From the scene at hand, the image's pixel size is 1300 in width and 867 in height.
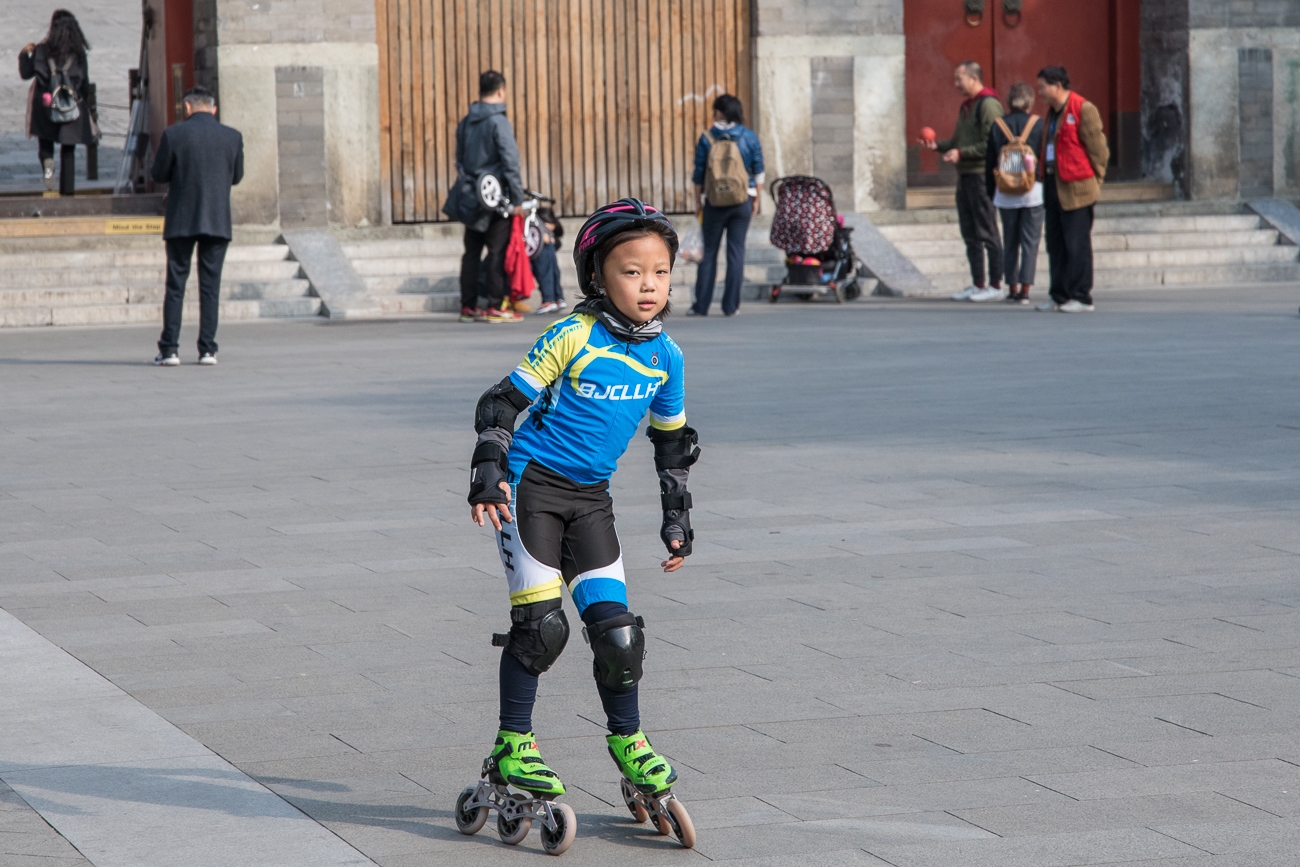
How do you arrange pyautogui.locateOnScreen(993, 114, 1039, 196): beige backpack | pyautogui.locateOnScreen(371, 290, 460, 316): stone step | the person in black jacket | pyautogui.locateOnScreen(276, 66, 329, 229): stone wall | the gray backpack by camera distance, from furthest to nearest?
the gray backpack
pyautogui.locateOnScreen(276, 66, 329, 229): stone wall
pyautogui.locateOnScreen(371, 290, 460, 316): stone step
the person in black jacket
pyautogui.locateOnScreen(993, 114, 1039, 196): beige backpack

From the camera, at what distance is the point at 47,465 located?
834 centimetres

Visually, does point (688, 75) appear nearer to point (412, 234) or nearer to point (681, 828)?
point (412, 234)

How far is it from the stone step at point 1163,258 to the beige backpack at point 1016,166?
11.1 ft

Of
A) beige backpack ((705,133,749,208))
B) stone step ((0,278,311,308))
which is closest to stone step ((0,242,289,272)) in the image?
stone step ((0,278,311,308))

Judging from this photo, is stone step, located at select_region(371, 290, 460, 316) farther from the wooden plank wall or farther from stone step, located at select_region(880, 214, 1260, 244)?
stone step, located at select_region(880, 214, 1260, 244)

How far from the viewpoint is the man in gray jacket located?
15.0 m

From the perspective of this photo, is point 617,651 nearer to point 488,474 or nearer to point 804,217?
point 488,474

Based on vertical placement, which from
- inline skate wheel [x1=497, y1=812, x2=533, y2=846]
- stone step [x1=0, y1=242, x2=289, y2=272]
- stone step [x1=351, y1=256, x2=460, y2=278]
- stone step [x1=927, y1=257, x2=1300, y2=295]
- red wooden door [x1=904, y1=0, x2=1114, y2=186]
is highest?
red wooden door [x1=904, y1=0, x2=1114, y2=186]

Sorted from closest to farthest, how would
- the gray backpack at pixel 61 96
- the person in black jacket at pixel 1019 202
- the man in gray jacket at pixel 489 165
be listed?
1. the man in gray jacket at pixel 489 165
2. the person in black jacket at pixel 1019 202
3. the gray backpack at pixel 61 96

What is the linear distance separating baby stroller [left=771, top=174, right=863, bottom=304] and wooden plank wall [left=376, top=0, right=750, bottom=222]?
3349 mm

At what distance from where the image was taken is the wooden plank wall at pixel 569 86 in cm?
1966

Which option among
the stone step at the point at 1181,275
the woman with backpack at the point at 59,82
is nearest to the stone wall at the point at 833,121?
the stone step at the point at 1181,275

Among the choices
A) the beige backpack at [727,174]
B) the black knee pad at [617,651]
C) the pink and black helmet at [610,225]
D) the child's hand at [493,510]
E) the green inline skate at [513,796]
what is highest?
the beige backpack at [727,174]

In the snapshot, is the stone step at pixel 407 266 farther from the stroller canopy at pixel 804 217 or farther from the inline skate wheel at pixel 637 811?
the inline skate wheel at pixel 637 811
